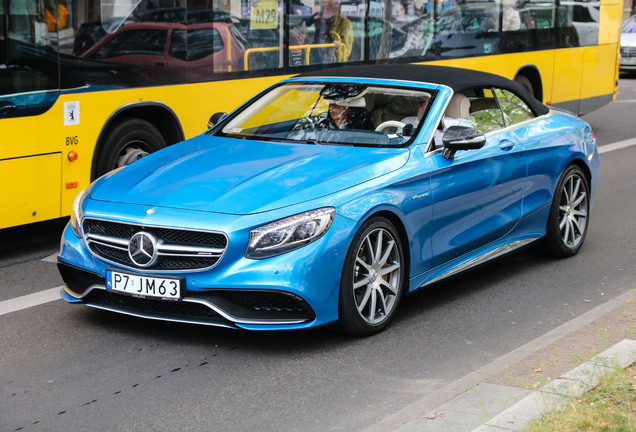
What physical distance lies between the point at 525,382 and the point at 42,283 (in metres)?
3.88

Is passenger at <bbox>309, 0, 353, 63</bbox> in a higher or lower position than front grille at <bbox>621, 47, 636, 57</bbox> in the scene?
higher

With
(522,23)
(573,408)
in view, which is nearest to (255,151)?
(573,408)

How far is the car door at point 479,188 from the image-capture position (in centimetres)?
654

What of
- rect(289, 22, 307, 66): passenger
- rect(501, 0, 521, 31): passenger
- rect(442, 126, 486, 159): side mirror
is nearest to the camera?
rect(442, 126, 486, 159): side mirror

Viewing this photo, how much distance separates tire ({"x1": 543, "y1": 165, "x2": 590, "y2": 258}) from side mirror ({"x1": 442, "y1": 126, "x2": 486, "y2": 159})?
1513mm

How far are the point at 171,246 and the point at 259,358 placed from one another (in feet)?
2.54

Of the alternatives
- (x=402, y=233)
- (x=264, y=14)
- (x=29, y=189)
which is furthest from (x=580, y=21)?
(x=402, y=233)

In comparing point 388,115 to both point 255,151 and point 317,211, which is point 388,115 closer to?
point 255,151

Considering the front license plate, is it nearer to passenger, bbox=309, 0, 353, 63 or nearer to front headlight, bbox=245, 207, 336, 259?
front headlight, bbox=245, 207, 336, 259

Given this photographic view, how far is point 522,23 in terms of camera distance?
48.0 ft

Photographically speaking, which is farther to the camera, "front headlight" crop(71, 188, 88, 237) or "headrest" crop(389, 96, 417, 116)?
"headrest" crop(389, 96, 417, 116)

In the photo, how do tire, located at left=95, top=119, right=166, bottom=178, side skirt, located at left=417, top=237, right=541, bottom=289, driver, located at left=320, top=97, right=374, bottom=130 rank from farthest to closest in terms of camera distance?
1. tire, located at left=95, top=119, right=166, bottom=178
2. driver, located at left=320, top=97, right=374, bottom=130
3. side skirt, located at left=417, top=237, right=541, bottom=289

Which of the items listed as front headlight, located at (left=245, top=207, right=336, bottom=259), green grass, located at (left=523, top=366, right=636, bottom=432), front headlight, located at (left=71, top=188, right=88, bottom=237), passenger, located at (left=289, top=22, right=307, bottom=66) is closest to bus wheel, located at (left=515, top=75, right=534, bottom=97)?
passenger, located at (left=289, top=22, right=307, bottom=66)

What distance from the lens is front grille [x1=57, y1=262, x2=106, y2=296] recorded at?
5946 mm
